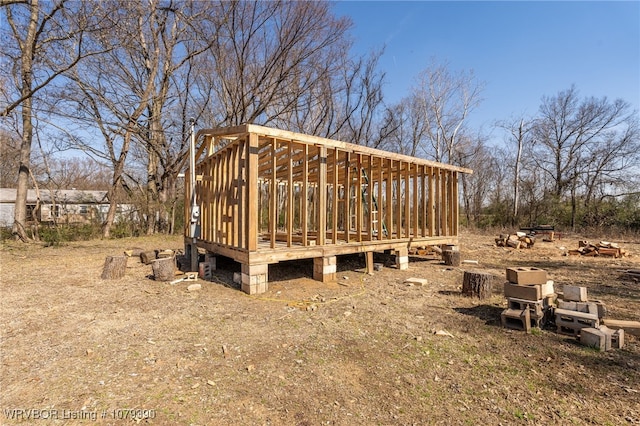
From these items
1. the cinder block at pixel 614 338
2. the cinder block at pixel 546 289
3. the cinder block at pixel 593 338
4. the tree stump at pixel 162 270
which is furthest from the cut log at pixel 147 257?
the cinder block at pixel 614 338

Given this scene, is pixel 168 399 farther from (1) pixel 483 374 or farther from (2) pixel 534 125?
(2) pixel 534 125

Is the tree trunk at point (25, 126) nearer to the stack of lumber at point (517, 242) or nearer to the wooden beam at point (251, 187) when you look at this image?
the wooden beam at point (251, 187)

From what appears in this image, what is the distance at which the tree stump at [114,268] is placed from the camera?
20.1 feet

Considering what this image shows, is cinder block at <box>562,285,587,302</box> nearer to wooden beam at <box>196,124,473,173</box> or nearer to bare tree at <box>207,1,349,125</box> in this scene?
wooden beam at <box>196,124,473,173</box>

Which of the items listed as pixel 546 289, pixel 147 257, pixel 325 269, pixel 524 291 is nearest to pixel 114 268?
pixel 147 257

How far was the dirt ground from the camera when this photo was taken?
225 centimetres

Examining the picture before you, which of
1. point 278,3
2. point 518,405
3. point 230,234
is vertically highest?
point 278,3

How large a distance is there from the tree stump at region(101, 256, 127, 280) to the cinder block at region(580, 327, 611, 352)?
25.1ft

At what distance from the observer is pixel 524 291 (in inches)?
156

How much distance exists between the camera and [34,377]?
2.63m

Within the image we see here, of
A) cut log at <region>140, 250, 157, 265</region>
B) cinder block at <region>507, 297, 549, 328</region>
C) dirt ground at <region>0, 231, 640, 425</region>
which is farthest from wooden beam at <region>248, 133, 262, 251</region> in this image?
cinder block at <region>507, 297, 549, 328</region>

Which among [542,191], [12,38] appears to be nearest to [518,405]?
[12,38]

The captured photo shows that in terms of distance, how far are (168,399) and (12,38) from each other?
1401 centimetres

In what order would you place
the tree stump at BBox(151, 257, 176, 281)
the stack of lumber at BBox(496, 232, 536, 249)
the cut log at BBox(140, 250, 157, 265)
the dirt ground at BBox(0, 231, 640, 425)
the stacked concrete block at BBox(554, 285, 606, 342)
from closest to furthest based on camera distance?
the dirt ground at BBox(0, 231, 640, 425), the stacked concrete block at BBox(554, 285, 606, 342), the tree stump at BBox(151, 257, 176, 281), the cut log at BBox(140, 250, 157, 265), the stack of lumber at BBox(496, 232, 536, 249)
